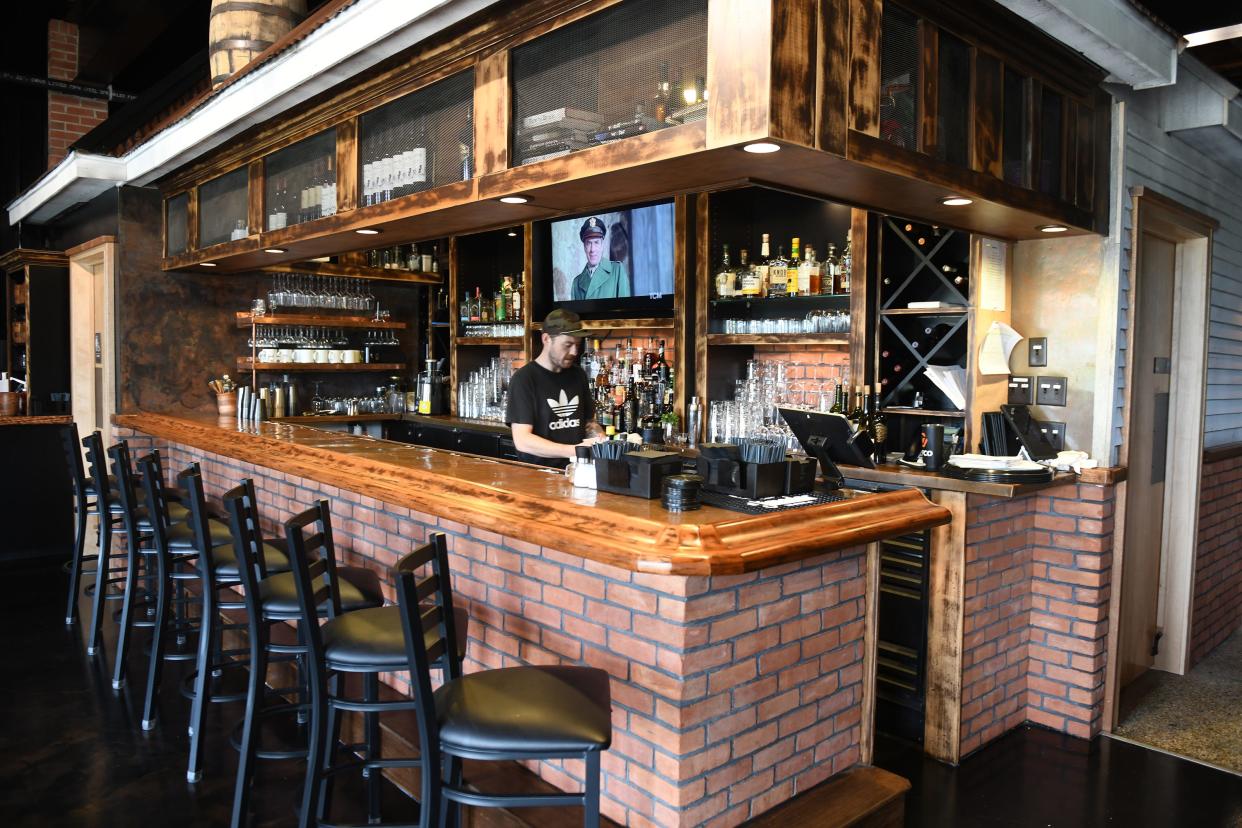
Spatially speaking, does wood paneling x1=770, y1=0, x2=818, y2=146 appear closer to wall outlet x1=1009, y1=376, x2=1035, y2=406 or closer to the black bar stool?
the black bar stool

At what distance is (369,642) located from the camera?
97.0 inches

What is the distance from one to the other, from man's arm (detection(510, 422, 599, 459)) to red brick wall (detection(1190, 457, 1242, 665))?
3.50 m

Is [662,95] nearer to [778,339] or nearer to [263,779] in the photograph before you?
[778,339]

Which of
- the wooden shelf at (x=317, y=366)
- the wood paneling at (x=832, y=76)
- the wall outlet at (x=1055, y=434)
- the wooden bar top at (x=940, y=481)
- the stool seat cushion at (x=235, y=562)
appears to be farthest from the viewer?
the wooden shelf at (x=317, y=366)

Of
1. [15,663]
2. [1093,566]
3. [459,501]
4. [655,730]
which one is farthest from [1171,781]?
[15,663]

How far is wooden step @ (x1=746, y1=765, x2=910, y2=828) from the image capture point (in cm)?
251

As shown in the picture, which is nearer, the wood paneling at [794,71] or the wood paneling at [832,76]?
the wood paneling at [794,71]

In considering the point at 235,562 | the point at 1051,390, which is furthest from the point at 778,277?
the point at 235,562

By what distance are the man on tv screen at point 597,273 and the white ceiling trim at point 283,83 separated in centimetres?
224

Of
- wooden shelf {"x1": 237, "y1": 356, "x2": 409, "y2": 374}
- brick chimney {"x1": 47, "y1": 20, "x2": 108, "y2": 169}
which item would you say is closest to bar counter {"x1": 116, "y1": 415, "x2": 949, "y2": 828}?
wooden shelf {"x1": 237, "y1": 356, "x2": 409, "y2": 374}

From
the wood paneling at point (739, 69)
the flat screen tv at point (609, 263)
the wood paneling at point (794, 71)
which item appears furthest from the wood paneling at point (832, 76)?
the flat screen tv at point (609, 263)

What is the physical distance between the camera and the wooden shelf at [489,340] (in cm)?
657

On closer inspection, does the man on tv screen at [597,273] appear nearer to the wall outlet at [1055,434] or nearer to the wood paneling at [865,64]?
the wall outlet at [1055,434]

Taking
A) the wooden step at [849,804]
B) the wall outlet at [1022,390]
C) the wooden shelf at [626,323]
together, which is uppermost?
the wooden shelf at [626,323]
